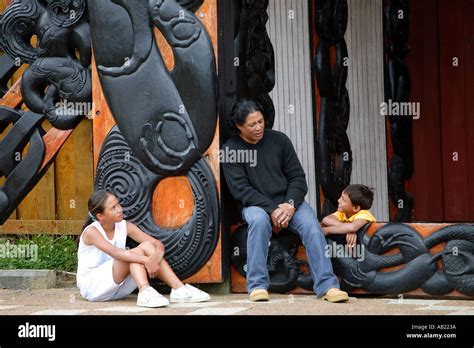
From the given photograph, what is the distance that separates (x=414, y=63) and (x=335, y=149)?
1.93m

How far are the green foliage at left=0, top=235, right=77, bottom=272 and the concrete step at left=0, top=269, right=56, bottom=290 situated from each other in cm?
49

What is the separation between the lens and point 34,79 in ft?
27.7

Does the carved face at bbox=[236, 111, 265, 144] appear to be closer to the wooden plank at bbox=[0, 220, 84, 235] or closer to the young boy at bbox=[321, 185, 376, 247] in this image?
the young boy at bbox=[321, 185, 376, 247]

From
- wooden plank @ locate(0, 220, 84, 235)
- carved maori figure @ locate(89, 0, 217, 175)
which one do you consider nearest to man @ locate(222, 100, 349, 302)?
carved maori figure @ locate(89, 0, 217, 175)

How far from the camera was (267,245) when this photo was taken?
762 centimetres

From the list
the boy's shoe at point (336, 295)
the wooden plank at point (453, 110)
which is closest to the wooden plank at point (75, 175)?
the wooden plank at point (453, 110)

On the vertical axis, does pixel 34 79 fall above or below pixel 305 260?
above

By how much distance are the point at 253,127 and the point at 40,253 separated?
2.85 metres

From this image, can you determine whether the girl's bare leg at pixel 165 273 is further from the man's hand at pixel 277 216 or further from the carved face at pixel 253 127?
the carved face at pixel 253 127

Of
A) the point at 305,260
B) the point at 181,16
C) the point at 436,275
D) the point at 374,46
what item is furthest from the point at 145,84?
the point at 374,46

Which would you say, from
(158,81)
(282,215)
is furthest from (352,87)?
(282,215)

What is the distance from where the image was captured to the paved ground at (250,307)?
6.82 m

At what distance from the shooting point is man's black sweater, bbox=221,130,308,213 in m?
7.80

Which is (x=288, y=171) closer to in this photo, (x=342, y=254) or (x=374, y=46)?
(x=342, y=254)
